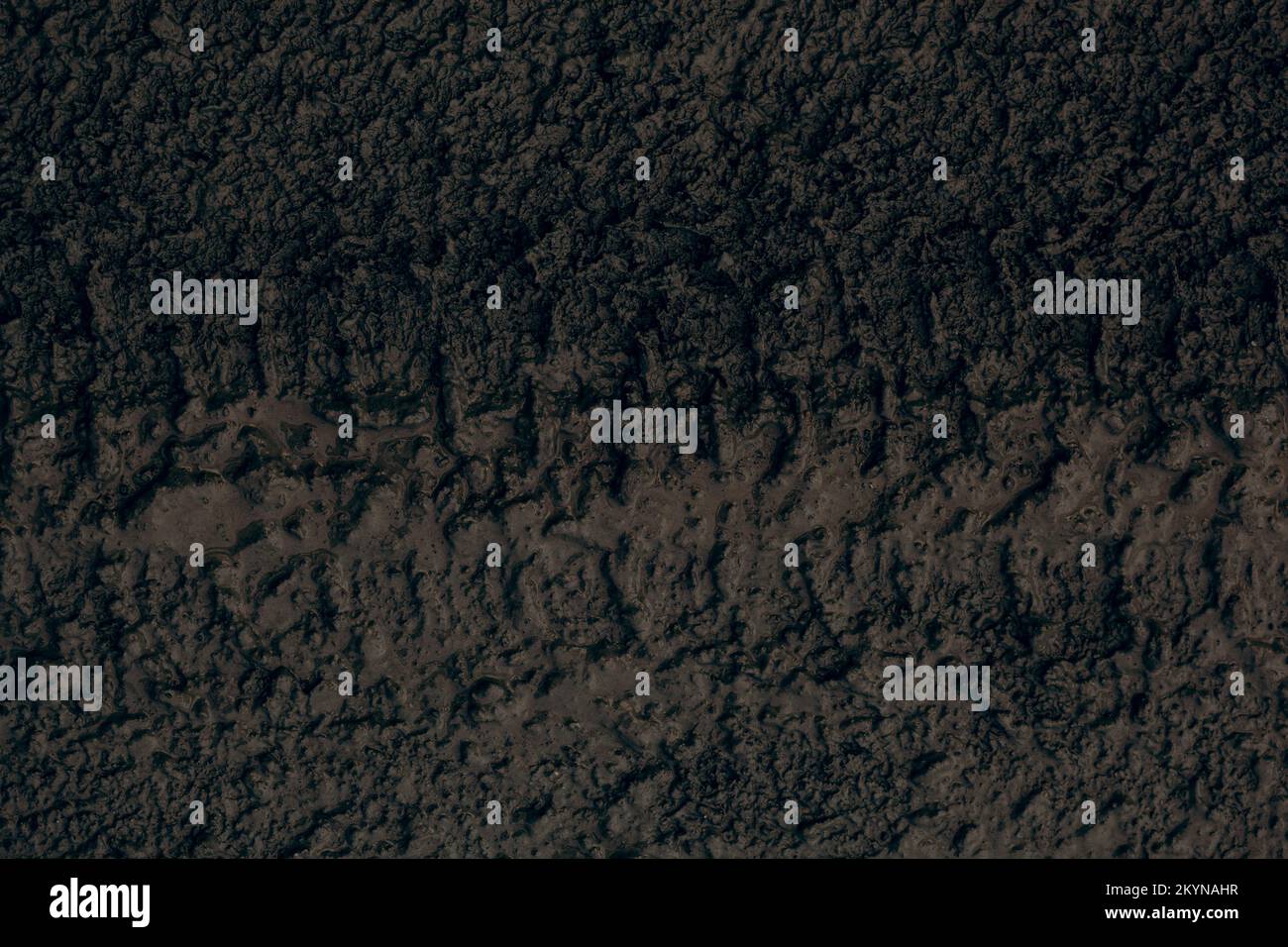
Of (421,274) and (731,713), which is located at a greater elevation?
(421,274)

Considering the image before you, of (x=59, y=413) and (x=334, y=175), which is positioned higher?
(x=334, y=175)

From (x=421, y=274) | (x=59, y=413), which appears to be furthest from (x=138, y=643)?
(x=421, y=274)

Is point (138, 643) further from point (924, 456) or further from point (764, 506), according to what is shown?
point (924, 456)

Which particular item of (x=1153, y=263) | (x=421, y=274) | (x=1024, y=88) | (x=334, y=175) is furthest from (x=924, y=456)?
(x=334, y=175)

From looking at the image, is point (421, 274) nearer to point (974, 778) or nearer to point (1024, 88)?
point (1024, 88)
